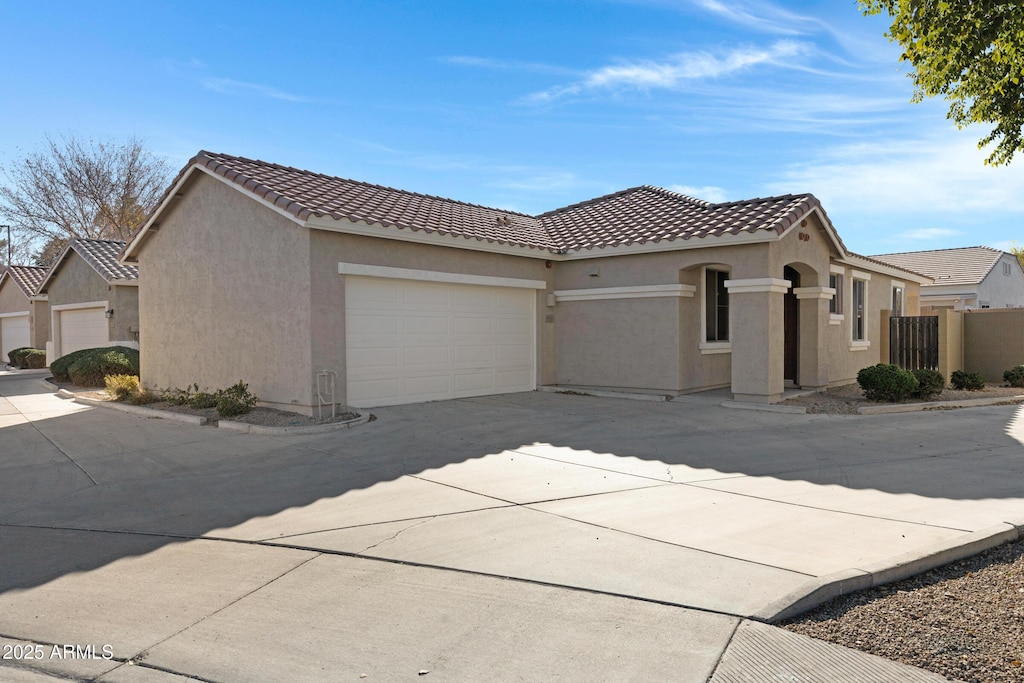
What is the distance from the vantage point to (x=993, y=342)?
64.4 ft

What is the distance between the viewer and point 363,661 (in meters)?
3.62

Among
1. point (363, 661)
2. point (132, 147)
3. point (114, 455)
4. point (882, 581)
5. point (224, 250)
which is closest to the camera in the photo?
point (363, 661)

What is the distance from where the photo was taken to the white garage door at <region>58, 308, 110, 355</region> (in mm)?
24531

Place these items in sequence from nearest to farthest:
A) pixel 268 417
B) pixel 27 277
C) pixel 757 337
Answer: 1. pixel 268 417
2. pixel 757 337
3. pixel 27 277

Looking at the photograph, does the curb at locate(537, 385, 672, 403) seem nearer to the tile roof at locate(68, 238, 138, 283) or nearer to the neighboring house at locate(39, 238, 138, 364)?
the neighboring house at locate(39, 238, 138, 364)

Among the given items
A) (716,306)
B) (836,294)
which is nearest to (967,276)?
(836,294)

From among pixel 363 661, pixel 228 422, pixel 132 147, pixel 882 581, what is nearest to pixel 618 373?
pixel 228 422

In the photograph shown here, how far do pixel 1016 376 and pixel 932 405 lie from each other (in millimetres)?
6243

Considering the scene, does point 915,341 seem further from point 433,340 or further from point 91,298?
point 91,298

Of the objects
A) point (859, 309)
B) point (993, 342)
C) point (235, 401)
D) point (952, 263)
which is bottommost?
point (235, 401)

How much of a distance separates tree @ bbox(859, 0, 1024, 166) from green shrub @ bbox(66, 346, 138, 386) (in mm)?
19447

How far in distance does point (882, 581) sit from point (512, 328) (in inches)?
458

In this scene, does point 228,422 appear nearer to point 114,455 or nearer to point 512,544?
point 114,455

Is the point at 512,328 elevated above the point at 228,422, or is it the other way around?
the point at 512,328
